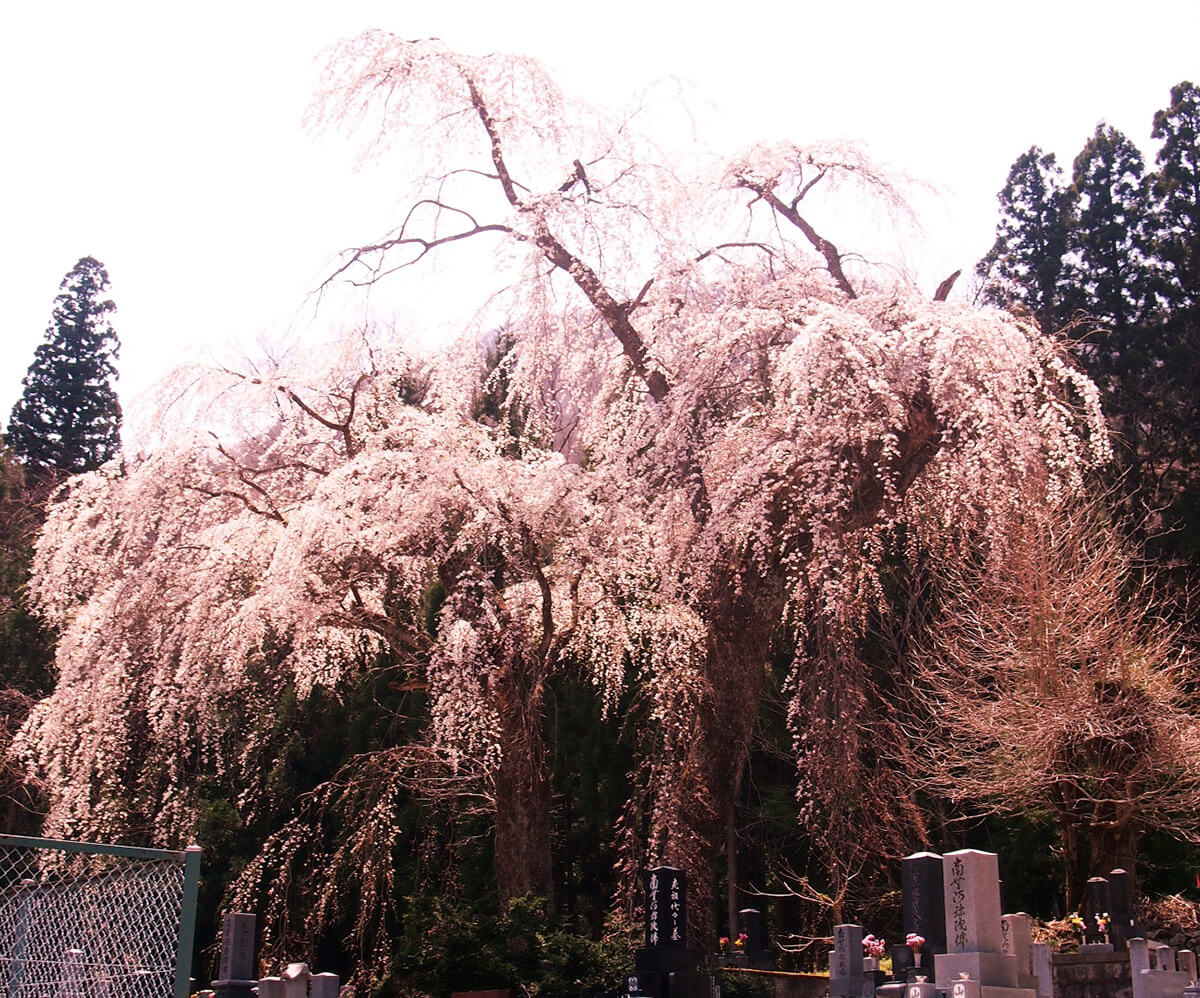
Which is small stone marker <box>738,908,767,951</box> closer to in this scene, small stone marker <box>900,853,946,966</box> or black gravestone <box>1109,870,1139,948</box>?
small stone marker <box>900,853,946,966</box>

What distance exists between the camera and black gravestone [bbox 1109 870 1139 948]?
8.70 meters

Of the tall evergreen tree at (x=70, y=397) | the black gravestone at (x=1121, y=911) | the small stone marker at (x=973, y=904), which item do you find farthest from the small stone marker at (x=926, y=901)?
the tall evergreen tree at (x=70, y=397)

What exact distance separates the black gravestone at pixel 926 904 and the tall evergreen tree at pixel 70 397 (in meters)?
15.3

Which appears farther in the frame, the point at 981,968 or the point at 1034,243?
the point at 1034,243

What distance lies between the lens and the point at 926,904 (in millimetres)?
7367

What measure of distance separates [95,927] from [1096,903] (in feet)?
25.3

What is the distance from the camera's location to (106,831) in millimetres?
8695

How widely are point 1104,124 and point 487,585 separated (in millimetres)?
13576

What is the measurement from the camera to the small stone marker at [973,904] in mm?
6438

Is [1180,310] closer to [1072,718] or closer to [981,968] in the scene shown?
[1072,718]

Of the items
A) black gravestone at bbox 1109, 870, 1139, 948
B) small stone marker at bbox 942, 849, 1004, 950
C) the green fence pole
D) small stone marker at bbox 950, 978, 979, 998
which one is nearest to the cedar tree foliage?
black gravestone at bbox 1109, 870, 1139, 948

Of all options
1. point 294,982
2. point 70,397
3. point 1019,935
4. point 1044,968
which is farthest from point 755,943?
point 70,397

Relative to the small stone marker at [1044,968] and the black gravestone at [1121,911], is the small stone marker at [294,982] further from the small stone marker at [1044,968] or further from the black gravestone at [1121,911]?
the black gravestone at [1121,911]

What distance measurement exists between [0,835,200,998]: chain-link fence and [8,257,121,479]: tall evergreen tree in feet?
51.4
